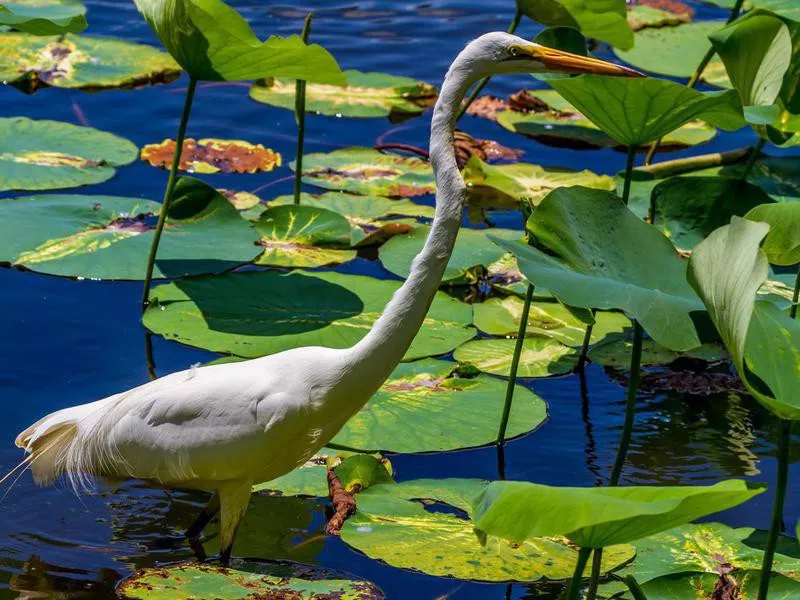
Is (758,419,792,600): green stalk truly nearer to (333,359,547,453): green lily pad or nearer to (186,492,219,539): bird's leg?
(333,359,547,453): green lily pad

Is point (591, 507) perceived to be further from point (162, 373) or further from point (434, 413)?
point (162, 373)

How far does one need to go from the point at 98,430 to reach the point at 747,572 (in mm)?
1657

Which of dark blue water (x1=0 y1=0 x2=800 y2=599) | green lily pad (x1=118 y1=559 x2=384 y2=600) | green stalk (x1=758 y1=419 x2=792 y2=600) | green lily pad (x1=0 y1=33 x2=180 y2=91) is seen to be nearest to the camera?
green stalk (x1=758 y1=419 x2=792 y2=600)

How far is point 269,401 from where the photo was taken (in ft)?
10.1

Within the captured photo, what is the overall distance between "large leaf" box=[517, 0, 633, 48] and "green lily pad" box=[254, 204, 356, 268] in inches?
45.1

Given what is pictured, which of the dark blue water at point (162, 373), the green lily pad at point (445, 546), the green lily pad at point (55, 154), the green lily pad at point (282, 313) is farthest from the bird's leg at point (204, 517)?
the green lily pad at point (55, 154)

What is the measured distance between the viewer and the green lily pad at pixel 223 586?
8.45 ft

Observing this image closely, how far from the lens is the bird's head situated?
3000 millimetres

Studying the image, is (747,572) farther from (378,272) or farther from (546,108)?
(546,108)

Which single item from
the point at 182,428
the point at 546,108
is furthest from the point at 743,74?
the point at 546,108

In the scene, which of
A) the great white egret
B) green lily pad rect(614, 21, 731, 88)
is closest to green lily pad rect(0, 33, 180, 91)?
green lily pad rect(614, 21, 731, 88)

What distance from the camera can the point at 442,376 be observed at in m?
4.05

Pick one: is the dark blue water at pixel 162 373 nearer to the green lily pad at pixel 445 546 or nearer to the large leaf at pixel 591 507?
the green lily pad at pixel 445 546

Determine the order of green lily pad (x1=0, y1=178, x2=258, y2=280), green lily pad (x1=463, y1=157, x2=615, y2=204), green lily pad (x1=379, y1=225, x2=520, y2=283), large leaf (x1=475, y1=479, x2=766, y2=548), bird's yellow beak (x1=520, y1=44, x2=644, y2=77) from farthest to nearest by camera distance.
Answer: green lily pad (x1=463, y1=157, x2=615, y2=204) → green lily pad (x1=379, y1=225, x2=520, y2=283) → green lily pad (x1=0, y1=178, x2=258, y2=280) → bird's yellow beak (x1=520, y1=44, x2=644, y2=77) → large leaf (x1=475, y1=479, x2=766, y2=548)
